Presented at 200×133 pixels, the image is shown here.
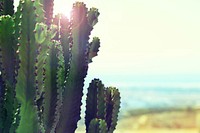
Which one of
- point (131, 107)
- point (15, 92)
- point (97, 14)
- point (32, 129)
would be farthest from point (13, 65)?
point (131, 107)

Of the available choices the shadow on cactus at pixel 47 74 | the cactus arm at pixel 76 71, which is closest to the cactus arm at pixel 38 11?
the shadow on cactus at pixel 47 74

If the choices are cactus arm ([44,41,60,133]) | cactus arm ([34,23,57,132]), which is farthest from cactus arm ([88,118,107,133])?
cactus arm ([34,23,57,132])

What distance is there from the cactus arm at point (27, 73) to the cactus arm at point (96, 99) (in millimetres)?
702

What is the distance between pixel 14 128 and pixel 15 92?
0.23 meters

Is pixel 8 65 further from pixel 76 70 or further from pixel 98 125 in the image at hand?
pixel 98 125

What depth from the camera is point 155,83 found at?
45.6 m

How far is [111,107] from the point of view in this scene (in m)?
4.46

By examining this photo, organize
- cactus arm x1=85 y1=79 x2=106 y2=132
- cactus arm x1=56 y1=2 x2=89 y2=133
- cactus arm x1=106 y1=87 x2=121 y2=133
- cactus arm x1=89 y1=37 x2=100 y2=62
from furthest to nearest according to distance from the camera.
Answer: cactus arm x1=89 y1=37 x2=100 y2=62, cactus arm x1=106 y1=87 x2=121 y2=133, cactus arm x1=85 y1=79 x2=106 y2=132, cactus arm x1=56 y1=2 x2=89 y2=133

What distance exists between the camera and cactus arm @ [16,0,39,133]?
359cm

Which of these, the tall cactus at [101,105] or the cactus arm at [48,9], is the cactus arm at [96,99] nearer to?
the tall cactus at [101,105]

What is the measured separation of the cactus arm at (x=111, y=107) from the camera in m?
4.45

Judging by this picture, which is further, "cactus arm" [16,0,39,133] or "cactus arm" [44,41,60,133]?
"cactus arm" [44,41,60,133]

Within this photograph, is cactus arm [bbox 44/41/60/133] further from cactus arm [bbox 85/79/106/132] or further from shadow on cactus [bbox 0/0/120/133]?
cactus arm [bbox 85/79/106/132]

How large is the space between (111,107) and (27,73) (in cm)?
102
